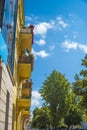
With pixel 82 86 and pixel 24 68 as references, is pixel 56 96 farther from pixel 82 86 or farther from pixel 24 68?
pixel 24 68

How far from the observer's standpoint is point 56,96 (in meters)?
63.4

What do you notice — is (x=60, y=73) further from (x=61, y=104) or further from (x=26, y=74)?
(x=26, y=74)

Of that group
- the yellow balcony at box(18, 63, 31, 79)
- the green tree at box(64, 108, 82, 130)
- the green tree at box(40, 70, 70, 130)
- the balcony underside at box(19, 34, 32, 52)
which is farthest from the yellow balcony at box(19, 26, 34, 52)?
the green tree at box(64, 108, 82, 130)

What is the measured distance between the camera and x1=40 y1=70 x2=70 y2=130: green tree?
63438 mm

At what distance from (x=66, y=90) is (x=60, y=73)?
3.48 m

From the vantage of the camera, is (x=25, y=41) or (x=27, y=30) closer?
(x=27, y=30)

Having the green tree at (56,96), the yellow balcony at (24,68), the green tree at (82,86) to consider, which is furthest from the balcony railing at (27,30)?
the green tree at (56,96)

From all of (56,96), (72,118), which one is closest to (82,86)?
(56,96)

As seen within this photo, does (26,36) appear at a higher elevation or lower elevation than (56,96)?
Result: lower

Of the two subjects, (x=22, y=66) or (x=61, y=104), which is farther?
(x=61, y=104)

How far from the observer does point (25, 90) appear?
35531mm

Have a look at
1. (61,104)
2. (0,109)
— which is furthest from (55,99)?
(0,109)

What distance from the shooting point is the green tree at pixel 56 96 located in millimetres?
63438

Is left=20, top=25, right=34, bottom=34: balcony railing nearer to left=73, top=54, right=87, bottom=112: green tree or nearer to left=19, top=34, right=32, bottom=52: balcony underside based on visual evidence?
left=19, top=34, right=32, bottom=52: balcony underside
